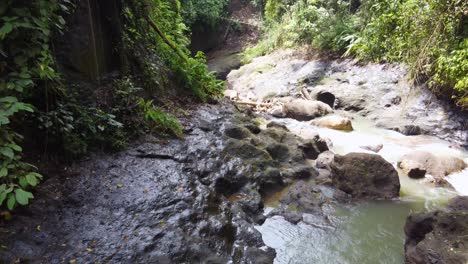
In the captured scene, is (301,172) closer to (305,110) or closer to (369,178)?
(369,178)

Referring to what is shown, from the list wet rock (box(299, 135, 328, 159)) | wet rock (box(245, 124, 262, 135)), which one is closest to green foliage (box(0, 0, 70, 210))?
wet rock (box(245, 124, 262, 135))

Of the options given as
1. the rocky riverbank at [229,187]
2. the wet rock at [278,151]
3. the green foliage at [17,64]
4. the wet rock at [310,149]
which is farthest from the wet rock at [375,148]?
the green foliage at [17,64]

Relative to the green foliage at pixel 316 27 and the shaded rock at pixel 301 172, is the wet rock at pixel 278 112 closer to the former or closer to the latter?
the green foliage at pixel 316 27

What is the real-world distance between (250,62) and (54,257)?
15.7m

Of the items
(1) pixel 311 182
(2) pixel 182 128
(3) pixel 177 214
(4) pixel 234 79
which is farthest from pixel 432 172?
(4) pixel 234 79

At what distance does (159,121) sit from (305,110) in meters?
6.03

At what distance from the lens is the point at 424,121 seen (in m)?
8.41

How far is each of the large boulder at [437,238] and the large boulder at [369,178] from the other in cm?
145

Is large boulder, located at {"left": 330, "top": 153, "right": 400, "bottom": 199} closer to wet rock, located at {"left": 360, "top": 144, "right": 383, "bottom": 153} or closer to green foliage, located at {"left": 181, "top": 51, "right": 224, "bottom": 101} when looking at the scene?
wet rock, located at {"left": 360, "top": 144, "right": 383, "bottom": 153}

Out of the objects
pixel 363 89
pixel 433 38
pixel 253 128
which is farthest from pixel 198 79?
pixel 363 89

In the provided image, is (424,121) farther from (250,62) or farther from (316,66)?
(250,62)

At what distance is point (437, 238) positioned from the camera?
3.31 m

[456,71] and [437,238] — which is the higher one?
[456,71]

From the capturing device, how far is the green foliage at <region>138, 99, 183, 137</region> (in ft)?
16.5
